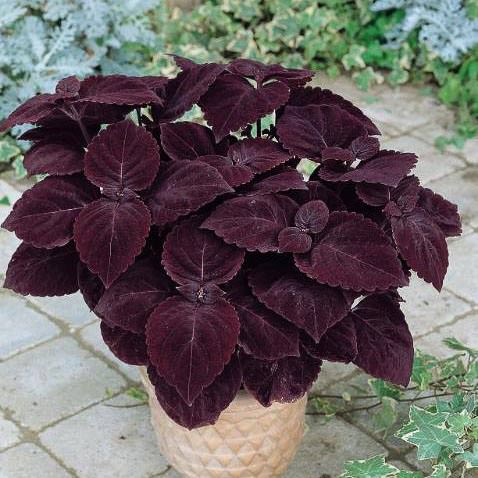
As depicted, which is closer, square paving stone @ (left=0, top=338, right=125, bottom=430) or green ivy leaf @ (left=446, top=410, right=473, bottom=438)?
green ivy leaf @ (left=446, top=410, right=473, bottom=438)

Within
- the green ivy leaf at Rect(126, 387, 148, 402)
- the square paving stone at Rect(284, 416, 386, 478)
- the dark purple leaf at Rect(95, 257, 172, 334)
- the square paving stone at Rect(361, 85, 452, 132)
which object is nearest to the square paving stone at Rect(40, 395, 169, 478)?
the green ivy leaf at Rect(126, 387, 148, 402)

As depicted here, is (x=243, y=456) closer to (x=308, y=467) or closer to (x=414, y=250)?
(x=308, y=467)

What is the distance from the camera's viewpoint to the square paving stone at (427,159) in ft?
11.7

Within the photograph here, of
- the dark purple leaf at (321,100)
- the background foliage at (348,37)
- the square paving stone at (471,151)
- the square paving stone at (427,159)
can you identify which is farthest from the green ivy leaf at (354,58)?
the dark purple leaf at (321,100)

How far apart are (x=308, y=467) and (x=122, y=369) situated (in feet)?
1.93

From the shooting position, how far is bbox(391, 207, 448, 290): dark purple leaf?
1.74 metres

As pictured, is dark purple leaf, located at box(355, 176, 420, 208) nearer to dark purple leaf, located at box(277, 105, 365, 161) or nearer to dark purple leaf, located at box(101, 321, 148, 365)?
dark purple leaf, located at box(277, 105, 365, 161)

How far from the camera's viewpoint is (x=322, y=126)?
191 centimetres

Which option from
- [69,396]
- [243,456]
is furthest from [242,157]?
[69,396]

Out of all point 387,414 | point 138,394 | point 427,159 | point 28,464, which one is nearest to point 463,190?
point 427,159

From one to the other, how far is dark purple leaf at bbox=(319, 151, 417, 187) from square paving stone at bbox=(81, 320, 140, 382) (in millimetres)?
934

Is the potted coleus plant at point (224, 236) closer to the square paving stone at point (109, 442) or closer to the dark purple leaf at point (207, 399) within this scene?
the dark purple leaf at point (207, 399)

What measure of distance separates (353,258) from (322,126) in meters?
0.31

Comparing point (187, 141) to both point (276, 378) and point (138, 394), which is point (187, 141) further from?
point (138, 394)
